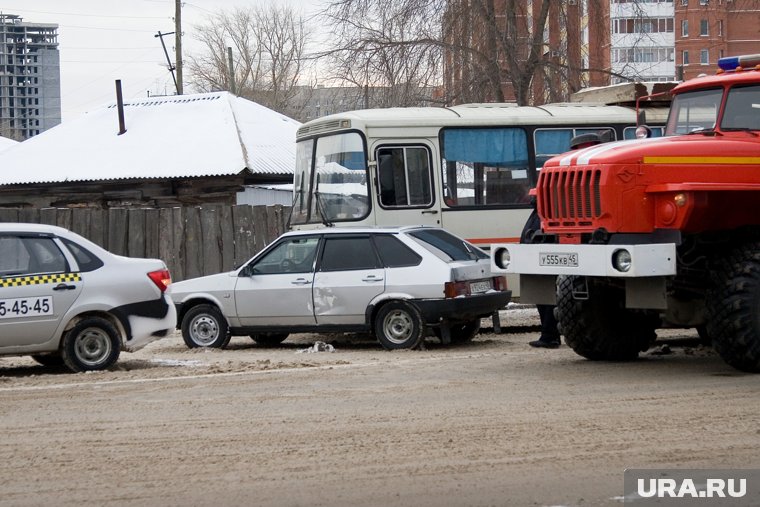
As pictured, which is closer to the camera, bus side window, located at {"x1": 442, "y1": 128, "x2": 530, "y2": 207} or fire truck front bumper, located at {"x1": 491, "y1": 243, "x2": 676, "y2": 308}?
fire truck front bumper, located at {"x1": 491, "y1": 243, "x2": 676, "y2": 308}

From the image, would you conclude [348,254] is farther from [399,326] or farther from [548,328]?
[548,328]

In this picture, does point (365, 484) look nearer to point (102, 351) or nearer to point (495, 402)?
point (495, 402)

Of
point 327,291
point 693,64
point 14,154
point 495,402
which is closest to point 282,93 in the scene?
point 693,64

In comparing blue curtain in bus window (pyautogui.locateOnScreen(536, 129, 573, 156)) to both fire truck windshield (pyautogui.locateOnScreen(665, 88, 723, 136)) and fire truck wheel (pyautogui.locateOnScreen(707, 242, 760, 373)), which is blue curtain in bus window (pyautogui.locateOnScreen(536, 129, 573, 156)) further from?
fire truck wheel (pyautogui.locateOnScreen(707, 242, 760, 373))

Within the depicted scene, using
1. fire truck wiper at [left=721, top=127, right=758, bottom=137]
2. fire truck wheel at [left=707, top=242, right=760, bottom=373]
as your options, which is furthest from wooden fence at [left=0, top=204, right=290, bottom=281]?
fire truck wheel at [left=707, top=242, right=760, bottom=373]

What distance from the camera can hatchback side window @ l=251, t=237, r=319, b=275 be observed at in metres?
15.2

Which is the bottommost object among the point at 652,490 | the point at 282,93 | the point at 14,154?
the point at 652,490

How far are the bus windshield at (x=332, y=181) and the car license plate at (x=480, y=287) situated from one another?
3067 mm

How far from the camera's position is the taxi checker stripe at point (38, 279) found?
1234cm

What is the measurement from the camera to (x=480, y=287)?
14688mm

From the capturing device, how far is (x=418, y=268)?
14477 mm

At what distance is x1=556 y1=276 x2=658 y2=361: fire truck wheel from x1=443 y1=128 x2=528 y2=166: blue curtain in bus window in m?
5.97

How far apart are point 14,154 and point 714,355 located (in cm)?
2598

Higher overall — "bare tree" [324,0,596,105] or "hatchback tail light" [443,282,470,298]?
"bare tree" [324,0,596,105]
